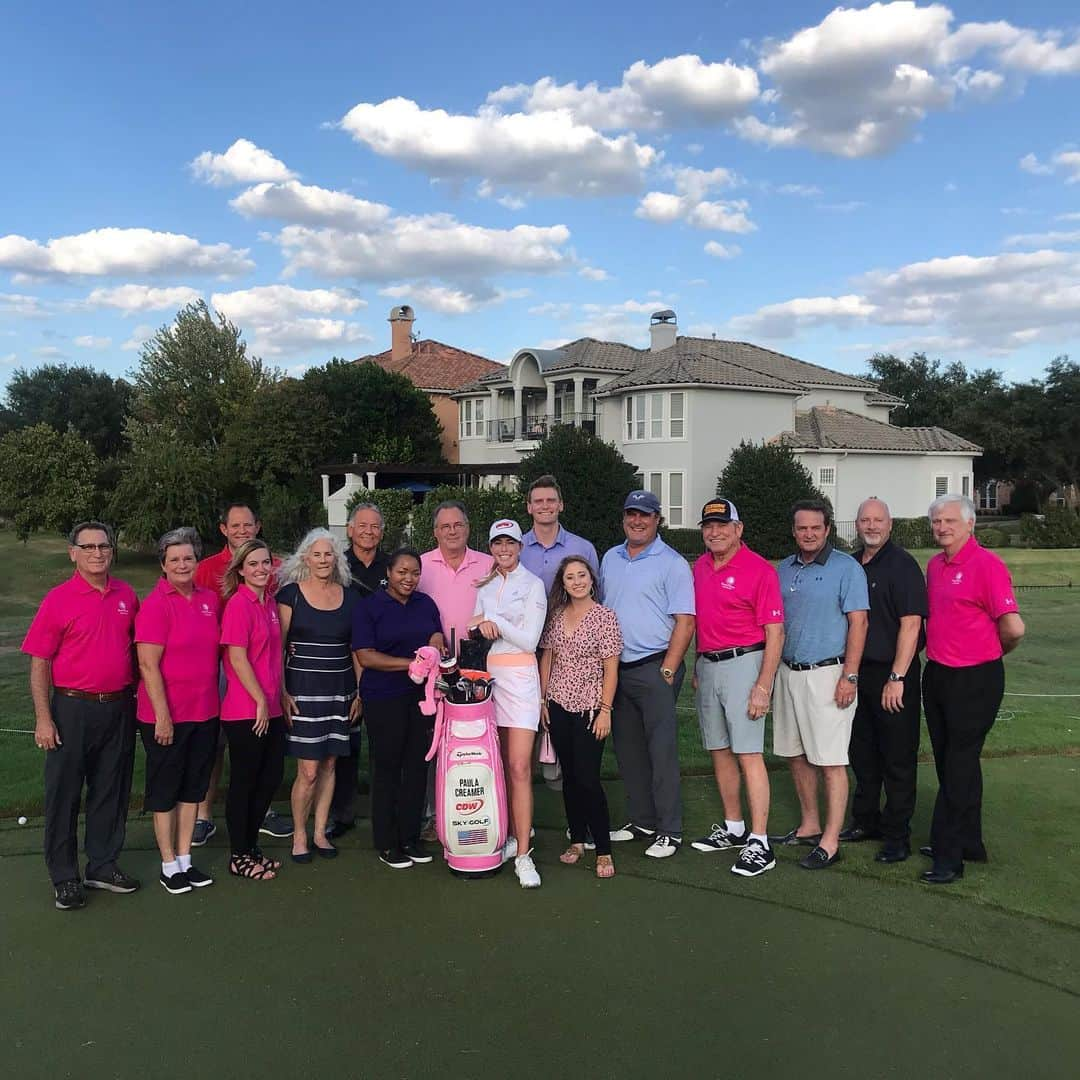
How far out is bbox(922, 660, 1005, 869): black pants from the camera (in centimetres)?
455

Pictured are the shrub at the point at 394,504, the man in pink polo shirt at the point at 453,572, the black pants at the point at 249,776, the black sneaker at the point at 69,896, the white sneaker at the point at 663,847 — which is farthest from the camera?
the shrub at the point at 394,504

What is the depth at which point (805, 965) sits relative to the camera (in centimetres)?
374

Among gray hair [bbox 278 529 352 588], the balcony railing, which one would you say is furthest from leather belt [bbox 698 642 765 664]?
the balcony railing

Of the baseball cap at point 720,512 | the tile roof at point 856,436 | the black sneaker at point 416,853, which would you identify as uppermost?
the tile roof at point 856,436

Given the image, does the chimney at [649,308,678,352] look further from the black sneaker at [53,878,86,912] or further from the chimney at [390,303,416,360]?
the black sneaker at [53,878,86,912]

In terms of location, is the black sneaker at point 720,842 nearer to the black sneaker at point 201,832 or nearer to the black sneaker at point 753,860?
the black sneaker at point 753,860

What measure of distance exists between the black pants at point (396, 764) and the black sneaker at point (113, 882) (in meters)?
1.21

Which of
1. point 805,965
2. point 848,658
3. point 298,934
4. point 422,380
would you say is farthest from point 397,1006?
point 422,380

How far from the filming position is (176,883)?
179 inches

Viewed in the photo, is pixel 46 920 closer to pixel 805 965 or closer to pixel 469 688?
pixel 469 688

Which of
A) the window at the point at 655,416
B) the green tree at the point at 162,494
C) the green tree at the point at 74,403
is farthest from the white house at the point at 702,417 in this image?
the green tree at the point at 74,403

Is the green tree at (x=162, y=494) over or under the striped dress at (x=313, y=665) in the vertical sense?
over

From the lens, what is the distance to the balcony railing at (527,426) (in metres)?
37.2

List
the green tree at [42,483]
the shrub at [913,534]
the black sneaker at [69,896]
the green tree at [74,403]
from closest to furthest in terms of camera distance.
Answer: the black sneaker at [69,896] < the shrub at [913,534] < the green tree at [42,483] < the green tree at [74,403]
